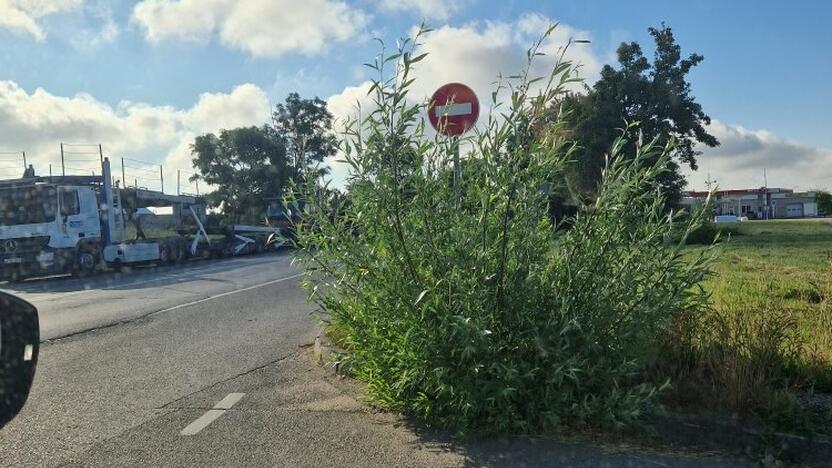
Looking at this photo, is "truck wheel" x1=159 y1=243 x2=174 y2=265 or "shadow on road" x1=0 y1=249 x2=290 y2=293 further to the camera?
"truck wheel" x1=159 y1=243 x2=174 y2=265

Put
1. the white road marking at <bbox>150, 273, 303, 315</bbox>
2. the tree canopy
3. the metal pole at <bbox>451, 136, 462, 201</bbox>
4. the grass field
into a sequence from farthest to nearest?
1. the tree canopy
2. the white road marking at <bbox>150, 273, 303, 315</bbox>
3. the metal pole at <bbox>451, 136, 462, 201</bbox>
4. the grass field

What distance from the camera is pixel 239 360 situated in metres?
7.33

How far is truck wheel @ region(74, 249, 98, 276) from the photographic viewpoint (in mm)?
20469

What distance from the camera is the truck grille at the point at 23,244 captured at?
64.2 ft

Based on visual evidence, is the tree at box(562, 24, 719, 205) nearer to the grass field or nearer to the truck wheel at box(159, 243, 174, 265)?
the truck wheel at box(159, 243, 174, 265)

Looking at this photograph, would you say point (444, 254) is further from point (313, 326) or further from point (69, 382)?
point (313, 326)

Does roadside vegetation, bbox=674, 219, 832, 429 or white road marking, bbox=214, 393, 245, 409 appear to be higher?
roadside vegetation, bbox=674, 219, 832, 429

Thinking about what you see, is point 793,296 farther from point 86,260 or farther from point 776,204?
point 776,204

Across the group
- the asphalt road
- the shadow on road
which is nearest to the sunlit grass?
the asphalt road

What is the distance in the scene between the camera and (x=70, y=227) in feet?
66.1

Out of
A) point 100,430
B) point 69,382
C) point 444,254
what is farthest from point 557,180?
point 69,382

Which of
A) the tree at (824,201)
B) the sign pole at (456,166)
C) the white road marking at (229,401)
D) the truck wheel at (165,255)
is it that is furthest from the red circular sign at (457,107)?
the tree at (824,201)

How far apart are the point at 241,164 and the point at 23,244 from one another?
3666cm

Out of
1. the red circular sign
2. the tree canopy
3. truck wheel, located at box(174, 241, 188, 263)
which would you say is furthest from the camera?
the tree canopy
